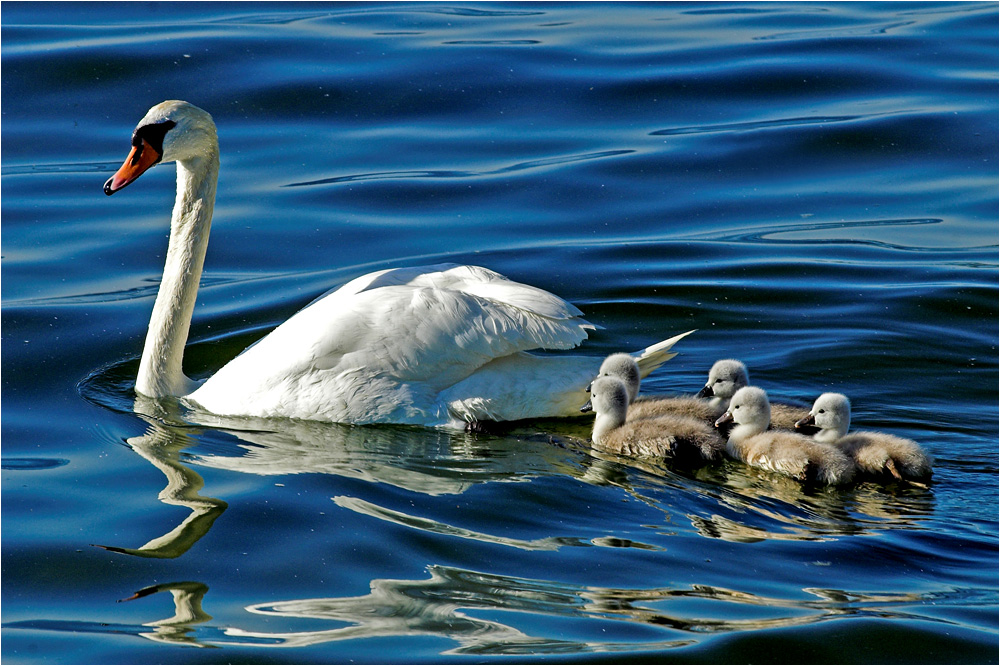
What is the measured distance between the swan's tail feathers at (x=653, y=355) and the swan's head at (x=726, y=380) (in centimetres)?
27

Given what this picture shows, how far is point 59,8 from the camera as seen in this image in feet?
58.6

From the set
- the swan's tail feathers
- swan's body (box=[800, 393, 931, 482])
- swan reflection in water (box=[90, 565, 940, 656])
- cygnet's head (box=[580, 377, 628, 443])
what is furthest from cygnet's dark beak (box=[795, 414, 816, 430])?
swan reflection in water (box=[90, 565, 940, 656])

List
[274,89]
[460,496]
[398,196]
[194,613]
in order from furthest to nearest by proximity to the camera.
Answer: [274,89] < [398,196] < [460,496] < [194,613]

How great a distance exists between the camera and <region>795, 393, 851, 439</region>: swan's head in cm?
674

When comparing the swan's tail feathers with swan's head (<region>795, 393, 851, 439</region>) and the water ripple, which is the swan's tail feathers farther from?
the water ripple

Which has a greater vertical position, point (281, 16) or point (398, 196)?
point (281, 16)

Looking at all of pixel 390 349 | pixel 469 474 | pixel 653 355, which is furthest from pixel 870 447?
pixel 390 349

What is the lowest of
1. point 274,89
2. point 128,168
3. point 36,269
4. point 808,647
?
point 808,647

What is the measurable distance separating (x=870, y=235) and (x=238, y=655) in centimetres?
749

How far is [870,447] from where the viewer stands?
21.3ft

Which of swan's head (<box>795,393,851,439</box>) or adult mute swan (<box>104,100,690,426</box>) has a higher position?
adult mute swan (<box>104,100,690,426</box>)

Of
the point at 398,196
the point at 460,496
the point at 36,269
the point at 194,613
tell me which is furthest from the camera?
the point at 398,196

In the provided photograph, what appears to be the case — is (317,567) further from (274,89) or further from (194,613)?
(274,89)

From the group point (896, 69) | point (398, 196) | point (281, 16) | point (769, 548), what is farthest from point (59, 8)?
point (769, 548)
